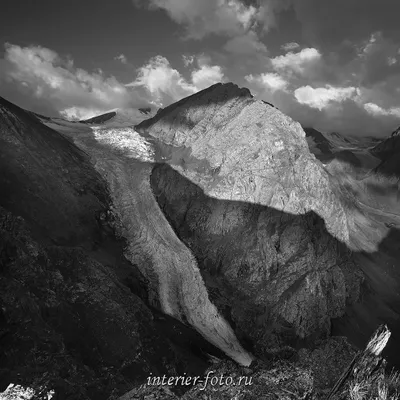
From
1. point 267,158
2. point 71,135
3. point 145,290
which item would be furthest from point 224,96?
point 145,290

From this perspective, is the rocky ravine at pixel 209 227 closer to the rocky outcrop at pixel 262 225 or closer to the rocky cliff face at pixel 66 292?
the rocky outcrop at pixel 262 225

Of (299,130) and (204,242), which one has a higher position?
(299,130)

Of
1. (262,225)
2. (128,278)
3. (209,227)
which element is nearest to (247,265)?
(262,225)

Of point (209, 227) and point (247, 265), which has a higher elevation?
point (209, 227)

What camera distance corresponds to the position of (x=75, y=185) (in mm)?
91312

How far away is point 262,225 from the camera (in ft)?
291

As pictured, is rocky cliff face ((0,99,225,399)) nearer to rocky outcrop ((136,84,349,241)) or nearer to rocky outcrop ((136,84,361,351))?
rocky outcrop ((136,84,361,351))

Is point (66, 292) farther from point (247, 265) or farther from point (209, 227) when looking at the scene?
point (209, 227)

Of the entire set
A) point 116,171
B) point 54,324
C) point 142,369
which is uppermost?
point 116,171

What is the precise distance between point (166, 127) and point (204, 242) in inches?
3225

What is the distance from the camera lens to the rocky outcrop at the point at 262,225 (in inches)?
2945

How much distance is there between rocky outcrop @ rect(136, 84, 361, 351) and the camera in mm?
74812

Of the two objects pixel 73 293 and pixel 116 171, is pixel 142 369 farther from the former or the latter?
pixel 116 171

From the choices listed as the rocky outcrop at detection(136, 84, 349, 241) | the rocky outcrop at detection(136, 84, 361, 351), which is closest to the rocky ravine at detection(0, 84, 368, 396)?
the rocky outcrop at detection(136, 84, 361, 351)
